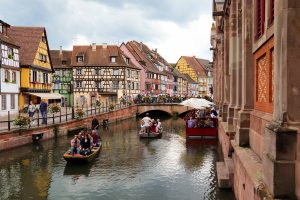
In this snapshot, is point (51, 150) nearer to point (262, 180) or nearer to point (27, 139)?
point (27, 139)

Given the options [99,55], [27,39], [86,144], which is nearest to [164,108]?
[99,55]

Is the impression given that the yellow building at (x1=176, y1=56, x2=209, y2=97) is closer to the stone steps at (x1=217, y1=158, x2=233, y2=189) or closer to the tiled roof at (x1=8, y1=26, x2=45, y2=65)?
the tiled roof at (x1=8, y1=26, x2=45, y2=65)

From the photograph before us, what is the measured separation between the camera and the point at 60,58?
6619 centimetres

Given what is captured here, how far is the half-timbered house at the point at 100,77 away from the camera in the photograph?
62406mm

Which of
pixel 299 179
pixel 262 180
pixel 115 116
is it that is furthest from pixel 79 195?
pixel 115 116

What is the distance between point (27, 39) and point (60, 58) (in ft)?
76.6

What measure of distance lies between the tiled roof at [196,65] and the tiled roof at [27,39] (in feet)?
228

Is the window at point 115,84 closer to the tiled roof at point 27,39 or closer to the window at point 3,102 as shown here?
the tiled roof at point 27,39

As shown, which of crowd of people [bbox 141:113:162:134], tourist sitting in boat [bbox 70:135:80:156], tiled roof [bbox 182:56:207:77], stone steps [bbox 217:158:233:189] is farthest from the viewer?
→ tiled roof [bbox 182:56:207:77]

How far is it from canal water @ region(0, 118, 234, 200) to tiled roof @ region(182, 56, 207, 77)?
85988 millimetres

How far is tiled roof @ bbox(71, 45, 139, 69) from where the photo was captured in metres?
62.9

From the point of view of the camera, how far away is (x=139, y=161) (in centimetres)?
1978

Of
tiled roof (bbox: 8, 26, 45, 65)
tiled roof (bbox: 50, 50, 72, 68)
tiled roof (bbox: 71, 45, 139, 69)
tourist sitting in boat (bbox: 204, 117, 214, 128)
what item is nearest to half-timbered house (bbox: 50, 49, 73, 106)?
tiled roof (bbox: 50, 50, 72, 68)

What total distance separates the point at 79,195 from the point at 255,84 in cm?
732
